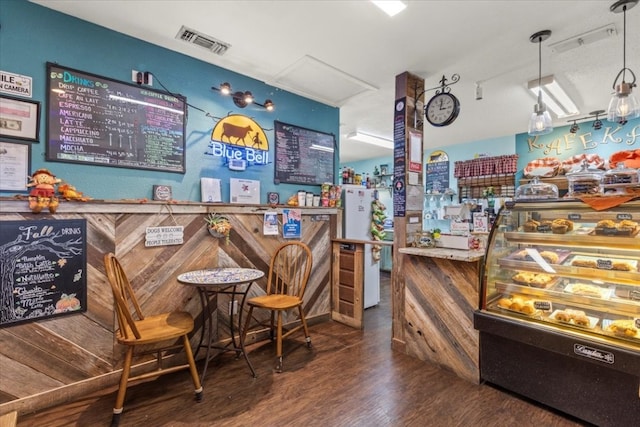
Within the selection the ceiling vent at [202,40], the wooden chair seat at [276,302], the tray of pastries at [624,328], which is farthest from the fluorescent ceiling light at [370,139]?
the tray of pastries at [624,328]

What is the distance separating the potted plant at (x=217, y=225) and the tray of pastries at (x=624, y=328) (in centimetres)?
293

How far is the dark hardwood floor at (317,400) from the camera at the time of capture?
2.00 m

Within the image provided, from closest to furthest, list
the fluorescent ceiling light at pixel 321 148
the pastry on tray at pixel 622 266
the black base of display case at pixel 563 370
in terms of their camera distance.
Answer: the black base of display case at pixel 563 370 < the pastry on tray at pixel 622 266 < the fluorescent ceiling light at pixel 321 148

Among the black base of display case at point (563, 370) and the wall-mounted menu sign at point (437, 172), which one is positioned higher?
the wall-mounted menu sign at point (437, 172)

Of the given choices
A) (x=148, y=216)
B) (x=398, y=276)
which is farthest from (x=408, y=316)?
(x=148, y=216)

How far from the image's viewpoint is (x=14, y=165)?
6.83 ft

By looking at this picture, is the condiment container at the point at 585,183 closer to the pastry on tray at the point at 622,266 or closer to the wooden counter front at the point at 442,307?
the pastry on tray at the point at 622,266

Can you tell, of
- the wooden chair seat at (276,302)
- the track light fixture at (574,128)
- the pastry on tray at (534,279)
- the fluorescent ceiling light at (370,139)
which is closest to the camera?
the pastry on tray at (534,279)

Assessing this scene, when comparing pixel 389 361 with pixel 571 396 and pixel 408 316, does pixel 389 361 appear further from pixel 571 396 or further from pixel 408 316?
pixel 571 396

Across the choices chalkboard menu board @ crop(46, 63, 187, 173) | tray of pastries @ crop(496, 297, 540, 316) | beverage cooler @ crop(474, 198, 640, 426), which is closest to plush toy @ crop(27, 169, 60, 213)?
chalkboard menu board @ crop(46, 63, 187, 173)

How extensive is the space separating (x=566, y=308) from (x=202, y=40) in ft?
11.5

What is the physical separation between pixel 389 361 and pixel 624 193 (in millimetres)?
2151

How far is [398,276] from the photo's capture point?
309 cm

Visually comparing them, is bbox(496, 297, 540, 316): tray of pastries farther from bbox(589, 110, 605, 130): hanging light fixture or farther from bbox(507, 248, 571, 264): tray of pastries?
bbox(589, 110, 605, 130): hanging light fixture
